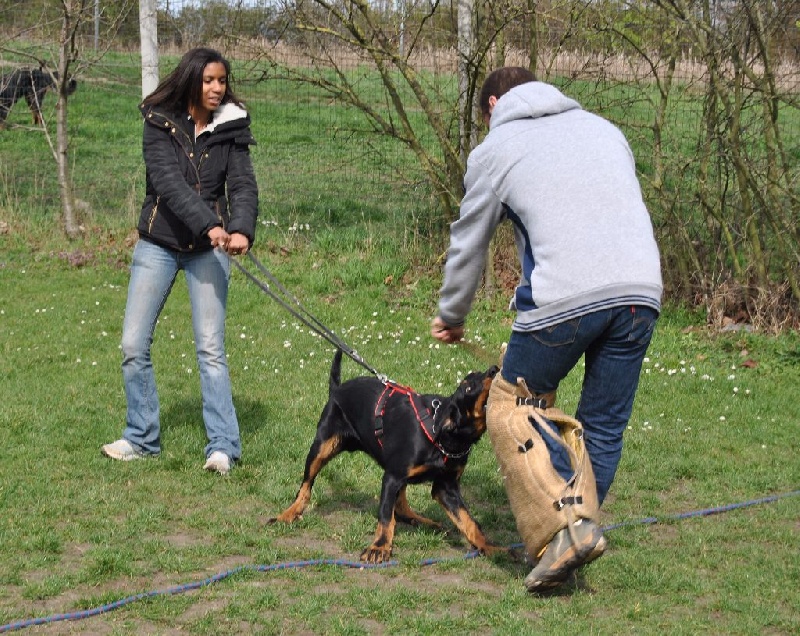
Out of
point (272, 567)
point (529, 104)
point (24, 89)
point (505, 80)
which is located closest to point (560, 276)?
point (529, 104)

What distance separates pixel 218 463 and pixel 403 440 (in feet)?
5.04

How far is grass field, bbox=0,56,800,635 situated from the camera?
4266mm

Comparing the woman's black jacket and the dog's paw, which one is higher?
the woman's black jacket

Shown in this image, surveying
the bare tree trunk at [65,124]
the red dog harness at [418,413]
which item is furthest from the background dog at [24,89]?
the red dog harness at [418,413]

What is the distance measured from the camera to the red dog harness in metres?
4.73

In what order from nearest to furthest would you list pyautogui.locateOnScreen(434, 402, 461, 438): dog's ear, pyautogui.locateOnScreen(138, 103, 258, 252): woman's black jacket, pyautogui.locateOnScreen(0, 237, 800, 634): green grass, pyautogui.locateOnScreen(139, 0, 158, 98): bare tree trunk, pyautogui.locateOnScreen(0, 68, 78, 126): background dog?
pyautogui.locateOnScreen(0, 237, 800, 634): green grass
pyautogui.locateOnScreen(434, 402, 461, 438): dog's ear
pyautogui.locateOnScreen(138, 103, 258, 252): woman's black jacket
pyautogui.locateOnScreen(139, 0, 158, 98): bare tree trunk
pyautogui.locateOnScreen(0, 68, 78, 126): background dog

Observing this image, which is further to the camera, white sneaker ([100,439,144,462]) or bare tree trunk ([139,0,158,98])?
bare tree trunk ([139,0,158,98])

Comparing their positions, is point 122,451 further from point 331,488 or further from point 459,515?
point 459,515

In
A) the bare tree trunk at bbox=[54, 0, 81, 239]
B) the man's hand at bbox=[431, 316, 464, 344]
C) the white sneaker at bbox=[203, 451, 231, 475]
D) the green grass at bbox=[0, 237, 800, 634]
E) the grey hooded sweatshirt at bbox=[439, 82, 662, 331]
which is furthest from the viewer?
the bare tree trunk at bbox=[54, 0, 81, 239]

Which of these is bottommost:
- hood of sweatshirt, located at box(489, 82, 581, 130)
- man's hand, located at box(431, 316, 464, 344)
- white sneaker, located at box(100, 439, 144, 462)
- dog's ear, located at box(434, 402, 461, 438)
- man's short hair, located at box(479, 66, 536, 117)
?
white sneaker, located at box(100, 439, 144, 462)

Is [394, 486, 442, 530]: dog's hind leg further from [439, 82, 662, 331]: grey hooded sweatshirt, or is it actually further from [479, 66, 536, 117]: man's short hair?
[479, 66, 536, 117]: man's short hair

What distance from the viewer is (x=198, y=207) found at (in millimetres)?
5566

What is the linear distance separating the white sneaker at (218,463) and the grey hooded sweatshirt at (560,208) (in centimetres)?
239

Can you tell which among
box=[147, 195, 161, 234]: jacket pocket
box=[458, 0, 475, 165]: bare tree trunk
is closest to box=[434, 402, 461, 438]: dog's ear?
box=[147, 195, 161, 234]: jacket pocket
